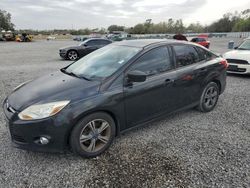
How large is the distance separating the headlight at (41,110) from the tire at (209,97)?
111 inches

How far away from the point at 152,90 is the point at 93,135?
44.0 inches

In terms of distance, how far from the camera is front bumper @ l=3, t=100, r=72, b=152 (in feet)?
8.00

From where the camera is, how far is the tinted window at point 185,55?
366 centimetres

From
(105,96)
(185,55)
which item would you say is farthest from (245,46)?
(105,96)

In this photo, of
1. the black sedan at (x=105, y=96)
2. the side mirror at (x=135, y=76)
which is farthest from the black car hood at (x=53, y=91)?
the side mirror at (x=135, y=76)

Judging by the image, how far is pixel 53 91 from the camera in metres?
2.72

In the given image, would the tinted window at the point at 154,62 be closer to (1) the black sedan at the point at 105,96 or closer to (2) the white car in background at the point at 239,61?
(1) the black sedan at the point at 105,96

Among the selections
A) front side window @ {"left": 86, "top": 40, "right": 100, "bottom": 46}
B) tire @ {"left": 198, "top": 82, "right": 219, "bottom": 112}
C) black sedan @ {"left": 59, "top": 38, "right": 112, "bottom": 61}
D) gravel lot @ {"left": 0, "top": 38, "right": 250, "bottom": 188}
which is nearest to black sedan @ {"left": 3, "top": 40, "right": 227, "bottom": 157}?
tire @ {"left": 198, "top": 82, "right": 219, "bottom": 112}

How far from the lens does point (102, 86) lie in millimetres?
2766

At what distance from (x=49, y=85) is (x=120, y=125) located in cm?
116

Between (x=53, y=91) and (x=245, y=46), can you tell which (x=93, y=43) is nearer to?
(x=245, y=46)

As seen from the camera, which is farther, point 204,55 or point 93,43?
point 93,43

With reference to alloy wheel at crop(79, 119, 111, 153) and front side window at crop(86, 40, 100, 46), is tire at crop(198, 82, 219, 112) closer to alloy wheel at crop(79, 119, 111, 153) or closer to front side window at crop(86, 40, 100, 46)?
alloy wheel at crop(79, 119, 111, 153)

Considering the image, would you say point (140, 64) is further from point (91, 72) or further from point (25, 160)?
point (25, 160)
